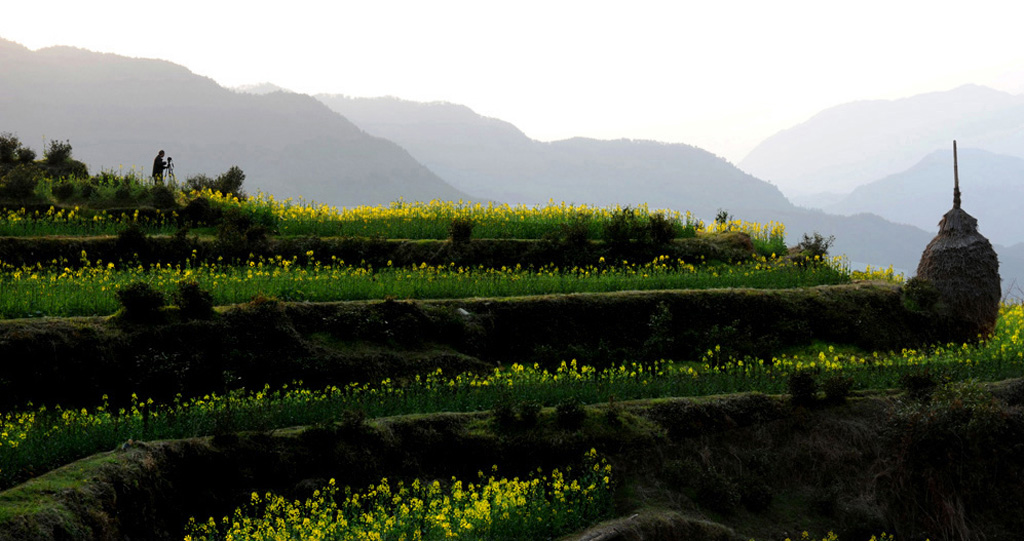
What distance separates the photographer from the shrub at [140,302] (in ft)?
56.9

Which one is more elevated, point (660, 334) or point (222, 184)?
point (222, 184)

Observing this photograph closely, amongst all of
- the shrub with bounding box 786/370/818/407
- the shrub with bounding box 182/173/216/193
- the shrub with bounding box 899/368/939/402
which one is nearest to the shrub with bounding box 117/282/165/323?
the shrub with bounding box 786/370/818/407

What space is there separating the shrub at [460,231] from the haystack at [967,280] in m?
15.0

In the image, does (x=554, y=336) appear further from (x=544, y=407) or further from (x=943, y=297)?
(x=943, y=297)

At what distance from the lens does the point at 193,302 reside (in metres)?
17.9

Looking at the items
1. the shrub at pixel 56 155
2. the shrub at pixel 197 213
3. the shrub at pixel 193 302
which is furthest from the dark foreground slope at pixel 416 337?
the shrub at pixel 56 155

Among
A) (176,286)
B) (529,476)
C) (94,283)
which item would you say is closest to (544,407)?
(529,476)

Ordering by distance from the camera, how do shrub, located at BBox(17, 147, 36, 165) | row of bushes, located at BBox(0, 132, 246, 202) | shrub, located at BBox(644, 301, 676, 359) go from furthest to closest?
1. shrub, located at BBox(17, 147, 36, 165)
2. row of bushes, located at BBox(0, 132, 246, 202)
3. shrub, located at BBox(644, 301, 676, 359)

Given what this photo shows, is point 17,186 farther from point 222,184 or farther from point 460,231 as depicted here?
point 460,231

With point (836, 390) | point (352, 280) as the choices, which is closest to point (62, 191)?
point (352, 280)

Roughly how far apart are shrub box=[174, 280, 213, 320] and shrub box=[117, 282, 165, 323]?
452 mm

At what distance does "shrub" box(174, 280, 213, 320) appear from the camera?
58.5 ft

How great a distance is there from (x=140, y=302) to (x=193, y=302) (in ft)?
3.54

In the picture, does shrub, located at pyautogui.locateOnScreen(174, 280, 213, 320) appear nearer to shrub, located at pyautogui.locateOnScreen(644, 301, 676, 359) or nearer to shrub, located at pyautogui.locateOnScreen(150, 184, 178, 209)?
shrub, located at pyautogui.locateOnScreen(644, 301, 676, 359)
